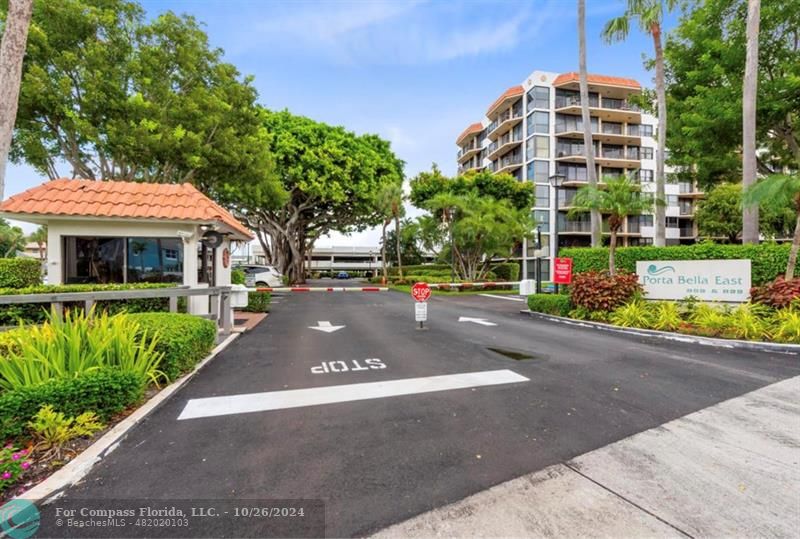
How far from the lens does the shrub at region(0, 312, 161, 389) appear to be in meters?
3.66

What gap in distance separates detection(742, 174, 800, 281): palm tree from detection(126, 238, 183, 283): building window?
15.4m

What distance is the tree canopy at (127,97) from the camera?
12.3 metres

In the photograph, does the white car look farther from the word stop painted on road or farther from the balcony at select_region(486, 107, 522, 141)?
the balcony at select_region(486, 107, 522, 141)

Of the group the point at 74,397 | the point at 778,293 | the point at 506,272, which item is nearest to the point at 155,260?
the point at 74,397

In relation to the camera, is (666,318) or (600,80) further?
(600,80)

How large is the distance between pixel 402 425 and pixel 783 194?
37.1 feet

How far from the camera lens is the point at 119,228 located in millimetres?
8883

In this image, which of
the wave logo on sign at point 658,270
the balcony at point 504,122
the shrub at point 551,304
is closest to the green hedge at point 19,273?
the shrub at point 551,304

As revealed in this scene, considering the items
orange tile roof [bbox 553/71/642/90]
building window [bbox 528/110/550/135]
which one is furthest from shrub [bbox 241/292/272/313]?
orange tile roof [bbox 553/71/642/90]

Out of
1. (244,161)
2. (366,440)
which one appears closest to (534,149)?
(244,161)

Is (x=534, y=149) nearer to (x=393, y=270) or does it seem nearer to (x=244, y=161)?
(x=393, y=270)

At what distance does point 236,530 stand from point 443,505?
1.39 meters

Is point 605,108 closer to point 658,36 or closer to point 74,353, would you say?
point 658,36

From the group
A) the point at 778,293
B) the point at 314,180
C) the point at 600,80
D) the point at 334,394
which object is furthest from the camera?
the point at 600,80
